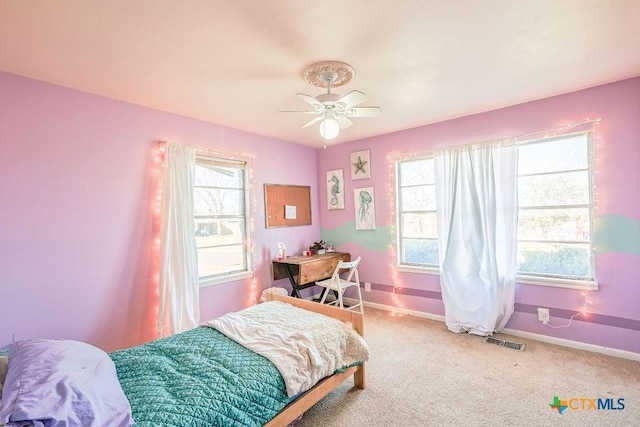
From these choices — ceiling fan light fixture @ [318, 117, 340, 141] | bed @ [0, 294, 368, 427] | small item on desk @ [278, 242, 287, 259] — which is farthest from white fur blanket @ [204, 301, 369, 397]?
small item on desk @ [278, 242, 287, 259]

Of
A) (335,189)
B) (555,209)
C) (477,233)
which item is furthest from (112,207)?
(555,209)

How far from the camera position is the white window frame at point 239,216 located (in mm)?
3234

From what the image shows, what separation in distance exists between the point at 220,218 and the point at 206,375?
209 centimetres

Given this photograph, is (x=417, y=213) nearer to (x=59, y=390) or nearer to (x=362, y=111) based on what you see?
(x=362, y=111)

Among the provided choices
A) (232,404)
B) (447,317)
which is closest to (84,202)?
(232,404)

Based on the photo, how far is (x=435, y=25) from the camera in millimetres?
1686

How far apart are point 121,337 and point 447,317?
3.11 meters

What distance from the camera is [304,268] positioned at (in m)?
3.56

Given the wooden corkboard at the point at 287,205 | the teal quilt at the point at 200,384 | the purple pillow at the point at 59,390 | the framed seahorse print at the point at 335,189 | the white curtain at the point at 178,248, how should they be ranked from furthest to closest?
1. the framed seahorse print at the point at 335,189
2. the wooden corkboard at the point at 287,205
3. the white curtain at the point at 178,248
4. the teal quilt at the point at 200,384
5. the purple pillow at the point at 59,390

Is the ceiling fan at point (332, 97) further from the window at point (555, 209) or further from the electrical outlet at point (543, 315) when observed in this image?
the electrical outlet at point (543, 315)

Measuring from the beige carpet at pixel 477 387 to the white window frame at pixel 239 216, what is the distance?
5.45 ft

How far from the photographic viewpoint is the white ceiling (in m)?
1.54

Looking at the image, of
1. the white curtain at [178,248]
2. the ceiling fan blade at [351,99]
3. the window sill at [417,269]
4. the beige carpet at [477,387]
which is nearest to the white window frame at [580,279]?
the beige carpet at [477,387]

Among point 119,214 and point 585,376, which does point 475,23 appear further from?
point 119,214
